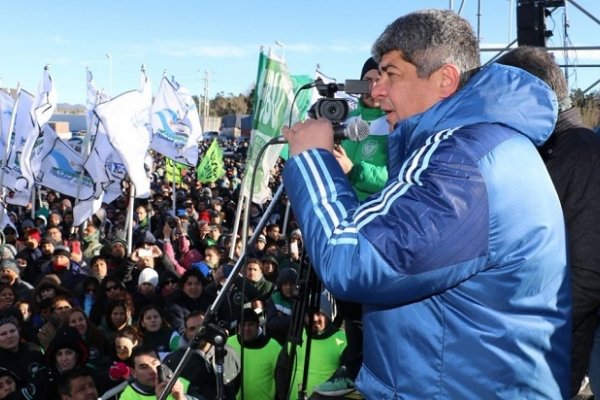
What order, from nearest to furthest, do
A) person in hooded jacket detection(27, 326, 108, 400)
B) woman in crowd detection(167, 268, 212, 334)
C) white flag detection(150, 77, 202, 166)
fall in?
person in hooded jacket detection(27, 326, 108, 400)
woman in crowd detection(167, 268, 212, 334)
white flag detection(150, 77, 202, 166)

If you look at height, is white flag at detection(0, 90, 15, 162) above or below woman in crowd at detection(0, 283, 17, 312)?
above

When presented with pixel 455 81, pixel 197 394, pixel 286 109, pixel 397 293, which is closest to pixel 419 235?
pixel 397 293

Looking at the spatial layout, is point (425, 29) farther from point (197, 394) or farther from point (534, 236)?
point (197, 394)

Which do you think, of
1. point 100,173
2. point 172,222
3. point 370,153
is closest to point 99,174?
point 100,173

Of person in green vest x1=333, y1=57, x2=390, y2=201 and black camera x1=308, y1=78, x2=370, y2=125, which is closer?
black camera x1=308, y1=78, x2=370, y2=125

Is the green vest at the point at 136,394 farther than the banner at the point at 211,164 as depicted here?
No

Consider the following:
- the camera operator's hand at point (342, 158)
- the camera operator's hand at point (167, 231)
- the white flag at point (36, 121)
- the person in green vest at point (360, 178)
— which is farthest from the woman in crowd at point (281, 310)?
the white flag at point (36, 121)

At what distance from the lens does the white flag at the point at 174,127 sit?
1356cm

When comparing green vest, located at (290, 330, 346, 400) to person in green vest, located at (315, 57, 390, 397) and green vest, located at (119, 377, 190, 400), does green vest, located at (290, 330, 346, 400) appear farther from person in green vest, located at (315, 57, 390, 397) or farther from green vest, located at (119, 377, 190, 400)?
person in green vest, located at (315, 57, 390, 397)

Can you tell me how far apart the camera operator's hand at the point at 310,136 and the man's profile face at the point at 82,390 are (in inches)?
150

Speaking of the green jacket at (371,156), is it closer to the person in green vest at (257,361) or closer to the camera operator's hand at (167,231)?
the person in green vest at (257,361)

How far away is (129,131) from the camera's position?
11.6 meters

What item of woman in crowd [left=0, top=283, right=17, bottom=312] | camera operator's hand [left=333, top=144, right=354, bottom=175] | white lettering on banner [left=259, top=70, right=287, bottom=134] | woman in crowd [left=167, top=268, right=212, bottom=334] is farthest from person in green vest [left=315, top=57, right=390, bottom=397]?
white lettering on banner [left=259, top=70, right=287, bottom=134]

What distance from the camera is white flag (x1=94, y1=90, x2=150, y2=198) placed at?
1132 cm
